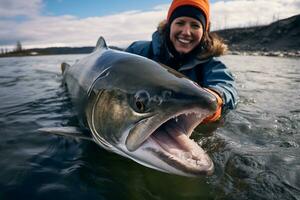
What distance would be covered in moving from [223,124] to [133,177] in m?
2.06

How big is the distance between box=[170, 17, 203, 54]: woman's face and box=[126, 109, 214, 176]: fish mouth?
2.40 metres

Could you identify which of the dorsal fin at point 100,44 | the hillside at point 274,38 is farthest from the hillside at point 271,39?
the dorsal fin at point 100,44

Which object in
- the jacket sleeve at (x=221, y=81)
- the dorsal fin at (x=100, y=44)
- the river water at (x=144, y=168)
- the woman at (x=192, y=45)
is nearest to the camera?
the river water at (x=144, y=168)

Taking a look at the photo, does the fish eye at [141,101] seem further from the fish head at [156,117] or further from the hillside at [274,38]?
the hillside at [274,38]

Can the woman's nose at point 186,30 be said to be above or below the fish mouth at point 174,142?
above

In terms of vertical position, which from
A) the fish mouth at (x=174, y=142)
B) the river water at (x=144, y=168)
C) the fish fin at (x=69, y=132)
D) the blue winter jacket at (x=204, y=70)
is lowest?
the river water at (x=144, y=168)

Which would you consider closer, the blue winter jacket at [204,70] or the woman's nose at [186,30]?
the blue winter jacket at [204,70]

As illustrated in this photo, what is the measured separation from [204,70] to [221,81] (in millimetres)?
492

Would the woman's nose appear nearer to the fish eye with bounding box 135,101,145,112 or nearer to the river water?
the river water

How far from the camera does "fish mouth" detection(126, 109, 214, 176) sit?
7.24 feet

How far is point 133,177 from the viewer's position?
2.89 meters

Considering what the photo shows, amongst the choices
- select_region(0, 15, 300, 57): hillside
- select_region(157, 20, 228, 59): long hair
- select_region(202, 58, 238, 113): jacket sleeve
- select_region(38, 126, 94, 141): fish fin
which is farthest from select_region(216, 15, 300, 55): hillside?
select_region(38, 126, 94, 141): fish fin

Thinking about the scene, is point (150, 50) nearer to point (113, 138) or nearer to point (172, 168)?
point (113, 138)

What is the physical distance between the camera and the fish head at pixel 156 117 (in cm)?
221
